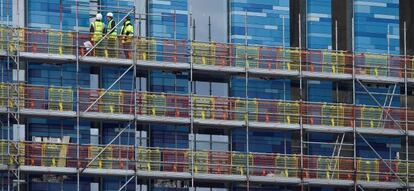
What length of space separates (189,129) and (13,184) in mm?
6913

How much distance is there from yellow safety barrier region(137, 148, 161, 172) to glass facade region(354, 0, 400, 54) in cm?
911

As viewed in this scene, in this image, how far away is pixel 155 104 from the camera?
71250mm

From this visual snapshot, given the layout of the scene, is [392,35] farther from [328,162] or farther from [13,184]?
[13,184]

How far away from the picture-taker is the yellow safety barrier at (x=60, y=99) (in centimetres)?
7012

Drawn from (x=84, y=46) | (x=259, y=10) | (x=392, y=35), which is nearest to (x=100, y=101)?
(x=84, y=46)

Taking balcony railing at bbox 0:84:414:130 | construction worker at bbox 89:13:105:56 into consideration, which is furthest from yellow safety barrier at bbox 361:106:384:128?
construction worker at bbox 89:13:105:56

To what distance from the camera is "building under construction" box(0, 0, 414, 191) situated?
7019cm

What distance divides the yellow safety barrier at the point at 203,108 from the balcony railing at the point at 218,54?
4.26 feet

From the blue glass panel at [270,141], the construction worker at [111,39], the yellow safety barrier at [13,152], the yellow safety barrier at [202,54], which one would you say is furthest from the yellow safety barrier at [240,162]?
the yellow safety barrier at [13,152]

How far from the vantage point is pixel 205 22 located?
241 ft

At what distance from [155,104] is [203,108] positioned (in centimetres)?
179

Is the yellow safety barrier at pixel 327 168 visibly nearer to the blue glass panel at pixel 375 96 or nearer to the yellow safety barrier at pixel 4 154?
the blue glass panel at pixel 375 96

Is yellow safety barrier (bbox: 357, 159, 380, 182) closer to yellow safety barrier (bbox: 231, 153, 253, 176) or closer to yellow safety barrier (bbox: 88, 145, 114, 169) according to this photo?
yellow safety barrier (bbox: 231, 153, 253, 176)

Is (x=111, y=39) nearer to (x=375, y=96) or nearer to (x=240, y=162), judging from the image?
(x=240, y=162)
